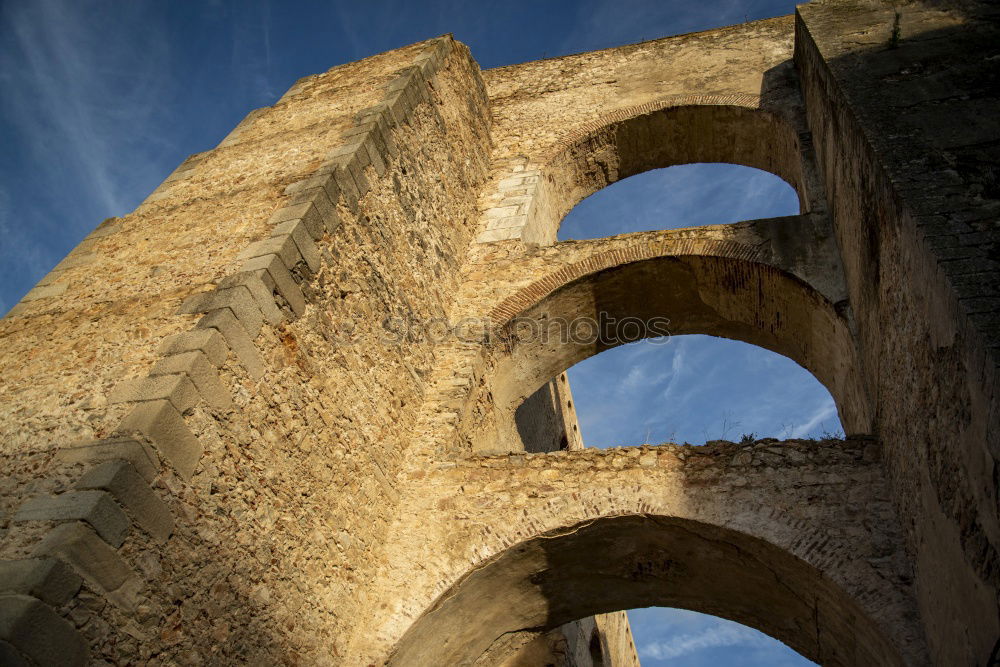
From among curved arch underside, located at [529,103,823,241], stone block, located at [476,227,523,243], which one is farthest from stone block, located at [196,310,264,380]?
curved arch underside, located at [529,103,823,241]

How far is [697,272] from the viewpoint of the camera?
21.7 ft

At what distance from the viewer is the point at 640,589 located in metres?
5.36

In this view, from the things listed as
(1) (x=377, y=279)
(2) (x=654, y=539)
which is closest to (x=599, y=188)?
(1) (x=377, y=279)

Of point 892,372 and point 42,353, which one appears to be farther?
point 42,353

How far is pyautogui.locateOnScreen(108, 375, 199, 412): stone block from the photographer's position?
373cm

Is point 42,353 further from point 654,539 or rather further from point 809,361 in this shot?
point 809,361

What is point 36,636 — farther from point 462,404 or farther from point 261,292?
point 462,404

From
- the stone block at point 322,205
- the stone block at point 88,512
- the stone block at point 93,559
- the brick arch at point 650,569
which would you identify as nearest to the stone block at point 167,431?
the stone block at point 88,512

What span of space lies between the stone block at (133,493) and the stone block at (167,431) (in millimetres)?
189

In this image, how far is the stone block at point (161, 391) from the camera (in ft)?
12.2

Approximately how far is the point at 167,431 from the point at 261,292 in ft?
3.75

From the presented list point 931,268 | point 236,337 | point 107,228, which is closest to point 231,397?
point 236,337

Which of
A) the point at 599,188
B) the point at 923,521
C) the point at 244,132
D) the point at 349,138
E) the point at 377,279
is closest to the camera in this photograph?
the point at 923,521

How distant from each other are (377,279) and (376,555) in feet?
6.78
